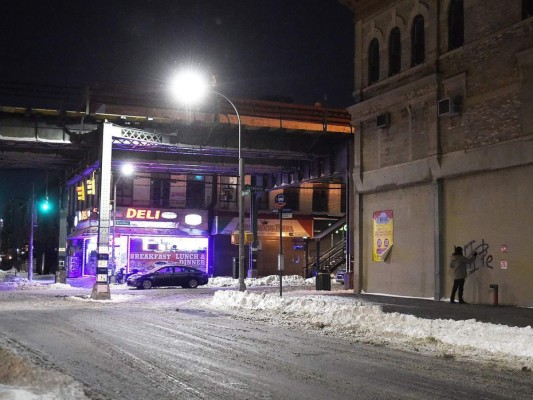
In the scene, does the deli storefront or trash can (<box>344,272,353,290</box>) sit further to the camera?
the deli storefront

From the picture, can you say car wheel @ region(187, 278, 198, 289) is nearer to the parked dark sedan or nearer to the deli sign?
the parked dark sedan

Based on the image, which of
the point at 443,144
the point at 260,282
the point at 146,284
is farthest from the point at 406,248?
the point at 260,282

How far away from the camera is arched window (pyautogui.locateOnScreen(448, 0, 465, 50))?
874 inches

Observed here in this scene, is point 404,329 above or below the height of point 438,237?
below

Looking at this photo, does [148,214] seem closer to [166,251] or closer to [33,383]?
[166,251]

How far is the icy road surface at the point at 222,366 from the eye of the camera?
27.6 feet

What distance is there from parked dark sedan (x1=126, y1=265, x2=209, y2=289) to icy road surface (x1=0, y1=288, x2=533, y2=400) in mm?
19261

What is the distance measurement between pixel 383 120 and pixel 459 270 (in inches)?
298

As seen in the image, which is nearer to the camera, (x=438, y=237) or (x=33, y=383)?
(x=33, y=383)

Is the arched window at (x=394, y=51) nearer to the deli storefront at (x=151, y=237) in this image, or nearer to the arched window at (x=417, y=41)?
the arched window at (x=417, y=41)

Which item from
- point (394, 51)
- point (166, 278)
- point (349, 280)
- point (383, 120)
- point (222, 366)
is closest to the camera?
point (222, 366)

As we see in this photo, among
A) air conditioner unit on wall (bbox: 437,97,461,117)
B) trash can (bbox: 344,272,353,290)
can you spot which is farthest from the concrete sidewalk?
trash can (bbox: 344,272,353,290)

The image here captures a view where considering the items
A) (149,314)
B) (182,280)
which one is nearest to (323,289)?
(182,280)

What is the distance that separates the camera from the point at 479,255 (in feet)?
68.6
